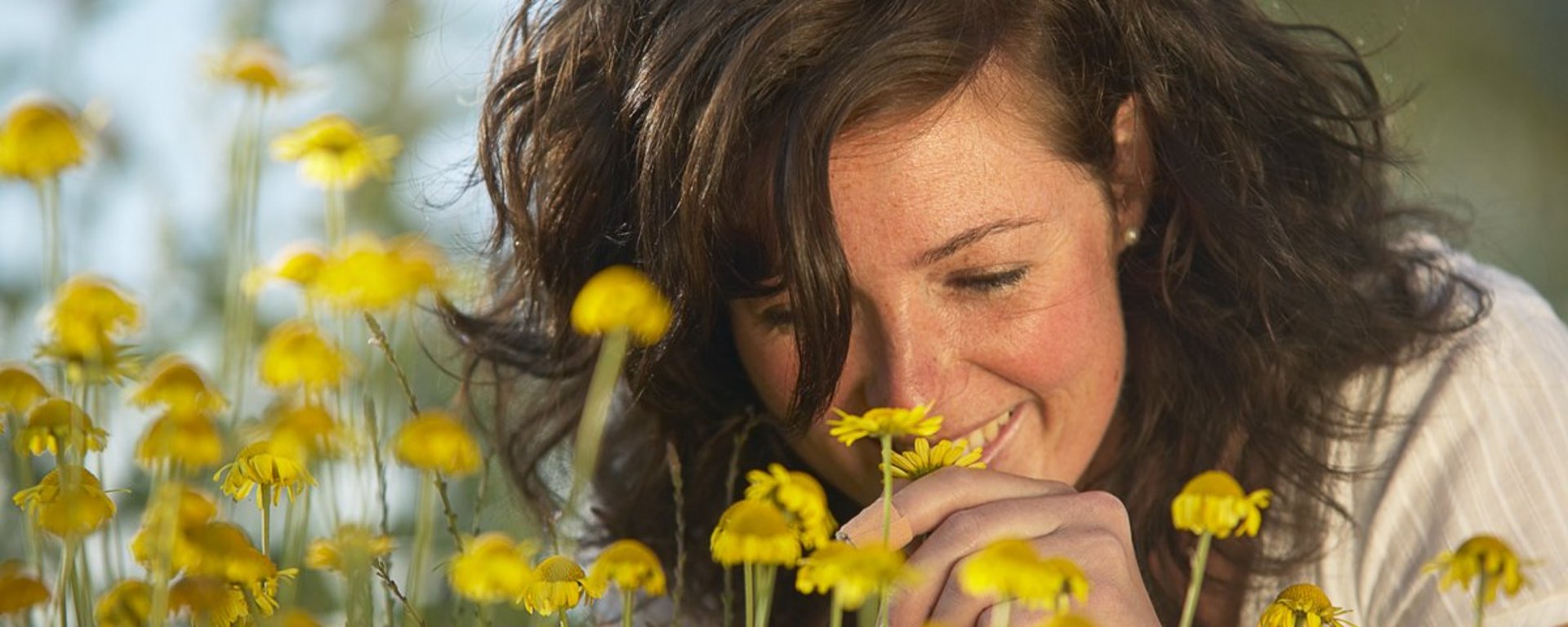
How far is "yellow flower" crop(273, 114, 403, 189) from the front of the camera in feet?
3.11

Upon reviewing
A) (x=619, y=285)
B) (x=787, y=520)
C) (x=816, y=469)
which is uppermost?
(x=619, y=285)

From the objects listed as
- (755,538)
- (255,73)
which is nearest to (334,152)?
(255,73)

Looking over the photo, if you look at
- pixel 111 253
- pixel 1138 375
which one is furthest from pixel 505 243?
pixel 1138 375

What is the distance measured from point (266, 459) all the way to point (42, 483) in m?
0.11

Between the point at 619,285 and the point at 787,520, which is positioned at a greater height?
the point at 619,285

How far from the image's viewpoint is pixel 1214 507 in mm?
879

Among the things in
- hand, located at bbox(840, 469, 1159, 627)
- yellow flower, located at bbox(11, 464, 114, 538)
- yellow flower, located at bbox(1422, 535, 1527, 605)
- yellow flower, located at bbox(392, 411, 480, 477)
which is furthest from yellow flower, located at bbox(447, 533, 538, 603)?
yellow flower, located at bbox(1422, 535, 1527, 605)

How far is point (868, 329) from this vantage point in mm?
1297

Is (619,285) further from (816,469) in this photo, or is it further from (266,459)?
(816,469)

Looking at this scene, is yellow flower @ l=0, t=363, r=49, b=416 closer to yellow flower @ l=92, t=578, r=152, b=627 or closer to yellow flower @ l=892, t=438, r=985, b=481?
yellow flower @ l=92, t=578, r=152, b=627

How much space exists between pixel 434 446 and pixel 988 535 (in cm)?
44

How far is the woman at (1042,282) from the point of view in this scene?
49.7 inches

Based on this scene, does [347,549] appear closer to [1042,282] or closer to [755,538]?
[755,538]

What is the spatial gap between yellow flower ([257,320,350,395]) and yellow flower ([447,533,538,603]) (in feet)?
0.33
